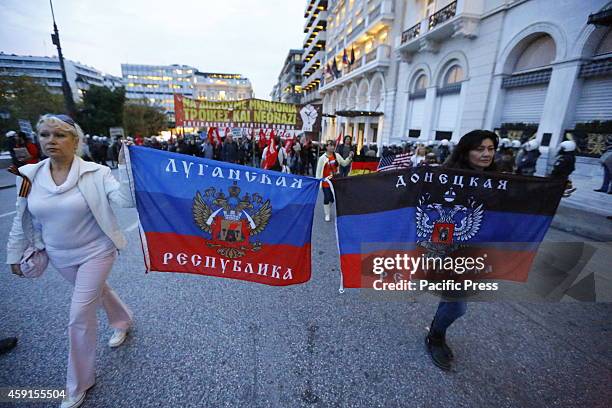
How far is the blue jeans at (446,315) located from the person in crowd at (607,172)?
8726mm

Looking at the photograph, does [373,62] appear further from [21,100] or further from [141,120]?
[141,120]

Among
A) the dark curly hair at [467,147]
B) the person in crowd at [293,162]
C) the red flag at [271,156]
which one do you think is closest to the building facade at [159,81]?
the person in crowd at [293,162]

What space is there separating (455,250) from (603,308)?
262 cm

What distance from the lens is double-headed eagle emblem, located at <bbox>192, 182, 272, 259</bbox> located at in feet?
8.18

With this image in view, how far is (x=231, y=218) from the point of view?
8.23ft

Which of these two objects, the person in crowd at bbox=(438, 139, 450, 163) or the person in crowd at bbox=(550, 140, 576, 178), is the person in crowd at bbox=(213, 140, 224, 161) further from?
the person in crowd at bbox=(550, 140, 576, 178)

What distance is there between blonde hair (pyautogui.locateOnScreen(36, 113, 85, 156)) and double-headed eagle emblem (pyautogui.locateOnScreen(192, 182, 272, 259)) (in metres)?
0.94

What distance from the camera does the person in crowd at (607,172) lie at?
7.32m

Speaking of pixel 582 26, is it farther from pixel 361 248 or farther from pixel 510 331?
pixel 361 248

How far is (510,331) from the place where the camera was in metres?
2.82

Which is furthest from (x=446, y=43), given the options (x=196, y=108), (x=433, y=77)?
(x=196, y=108)

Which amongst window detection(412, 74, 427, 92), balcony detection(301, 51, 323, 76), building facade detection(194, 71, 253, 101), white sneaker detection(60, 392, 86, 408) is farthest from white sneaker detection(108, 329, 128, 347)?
building facade detection(194, 71, 253, 101)

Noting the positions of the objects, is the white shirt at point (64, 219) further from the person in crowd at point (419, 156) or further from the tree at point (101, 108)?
the tree at point (101, 108)

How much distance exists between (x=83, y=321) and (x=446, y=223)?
9.70ft
